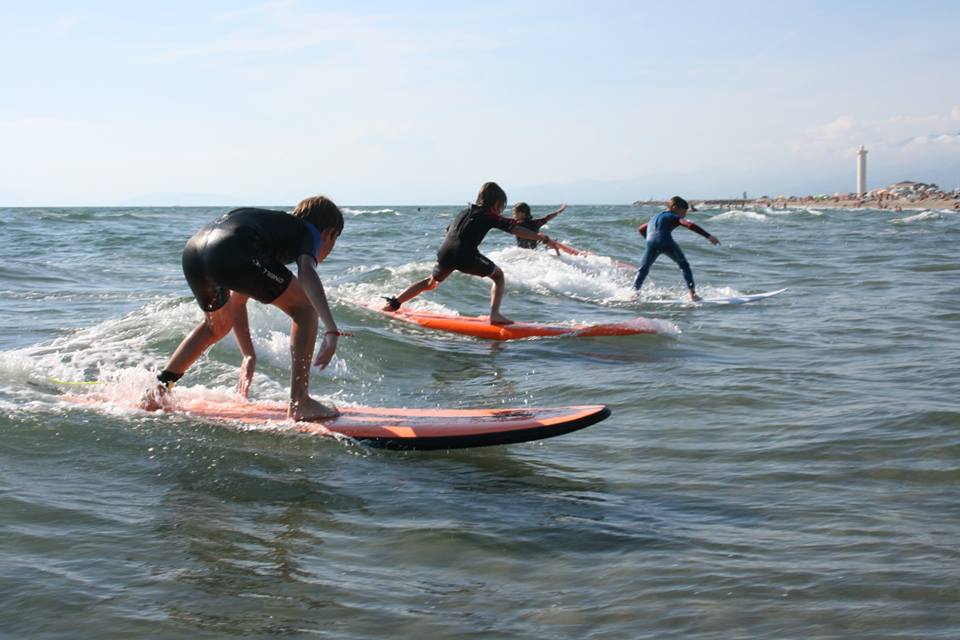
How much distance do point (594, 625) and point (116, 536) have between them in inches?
85.7

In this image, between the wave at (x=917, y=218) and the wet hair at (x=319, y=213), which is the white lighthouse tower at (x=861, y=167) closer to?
the wave at (x=917, y=218)

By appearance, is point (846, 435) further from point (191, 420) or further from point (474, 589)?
point (191, 420)

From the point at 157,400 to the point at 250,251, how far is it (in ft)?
4.98

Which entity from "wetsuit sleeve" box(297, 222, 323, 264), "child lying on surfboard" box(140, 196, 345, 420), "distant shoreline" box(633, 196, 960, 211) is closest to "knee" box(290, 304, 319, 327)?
"child lying on surfboard" box(140, 196, 345, 420)

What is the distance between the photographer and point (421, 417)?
605 centimetres

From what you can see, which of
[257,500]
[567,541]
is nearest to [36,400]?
[257,500]

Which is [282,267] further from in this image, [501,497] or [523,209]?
[523,209]

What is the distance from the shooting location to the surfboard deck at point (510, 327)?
1066 centimetres

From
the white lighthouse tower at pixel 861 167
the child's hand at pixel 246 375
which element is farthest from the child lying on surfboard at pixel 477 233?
the white lighthouse tower at pixel 861 167

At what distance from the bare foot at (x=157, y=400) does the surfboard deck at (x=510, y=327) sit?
5.17 metres

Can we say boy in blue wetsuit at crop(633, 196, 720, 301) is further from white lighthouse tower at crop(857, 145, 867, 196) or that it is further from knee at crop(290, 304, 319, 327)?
white lighthouse tower at crop(857, 145, 867, 196)

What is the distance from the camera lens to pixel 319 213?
5738 mm

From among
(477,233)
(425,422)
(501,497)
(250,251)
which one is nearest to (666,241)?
(477,233)

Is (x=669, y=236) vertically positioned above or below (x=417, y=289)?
above
